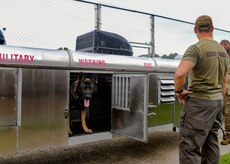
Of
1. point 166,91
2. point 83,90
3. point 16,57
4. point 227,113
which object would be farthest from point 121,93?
point 227,113

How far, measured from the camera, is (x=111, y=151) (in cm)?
525

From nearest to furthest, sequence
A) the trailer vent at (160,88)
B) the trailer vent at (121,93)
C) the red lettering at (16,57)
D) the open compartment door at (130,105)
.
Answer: the red lettering at (16,57), the open compartment door at (130,105), the trailer vent at (121,93), the trailer vent at (160,88)

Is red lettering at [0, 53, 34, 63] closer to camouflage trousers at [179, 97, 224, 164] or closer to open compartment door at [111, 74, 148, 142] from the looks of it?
open compartment door at [111, 74, 148, 142]

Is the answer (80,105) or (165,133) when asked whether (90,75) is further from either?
(165,133)

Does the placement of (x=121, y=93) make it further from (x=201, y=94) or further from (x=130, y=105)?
(x=201, y=94)

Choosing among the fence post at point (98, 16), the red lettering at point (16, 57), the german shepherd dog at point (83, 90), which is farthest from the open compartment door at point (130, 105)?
the fence post at point (98, 16)

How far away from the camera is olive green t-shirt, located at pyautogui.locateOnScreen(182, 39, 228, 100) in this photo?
9.40 feet

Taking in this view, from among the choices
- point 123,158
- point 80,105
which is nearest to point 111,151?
point 123,158

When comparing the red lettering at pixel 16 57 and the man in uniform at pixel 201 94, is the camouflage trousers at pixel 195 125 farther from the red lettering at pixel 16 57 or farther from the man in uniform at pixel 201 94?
the red lettering at pixel 16 57

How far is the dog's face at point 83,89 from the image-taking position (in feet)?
15.4

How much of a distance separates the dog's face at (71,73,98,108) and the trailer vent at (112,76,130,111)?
1.36 ft

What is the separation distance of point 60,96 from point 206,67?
201cm

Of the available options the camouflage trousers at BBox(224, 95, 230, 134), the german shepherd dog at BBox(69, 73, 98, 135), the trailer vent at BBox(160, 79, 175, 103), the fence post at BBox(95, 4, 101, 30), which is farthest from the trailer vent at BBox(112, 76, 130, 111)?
the camouflage trousers at BBox(224, 95, 230, 134)

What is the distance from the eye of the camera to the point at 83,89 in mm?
4711
